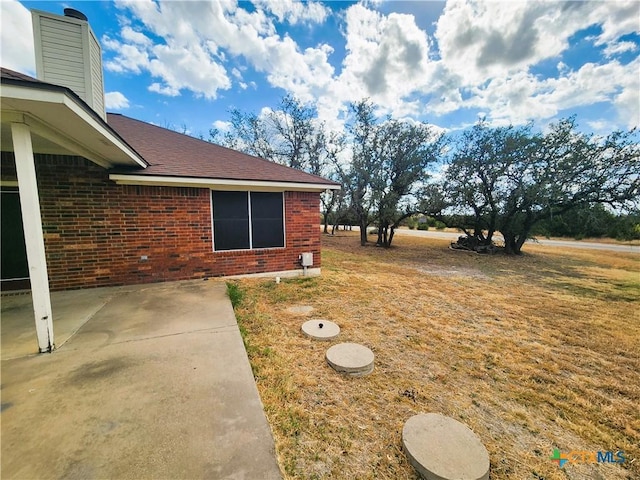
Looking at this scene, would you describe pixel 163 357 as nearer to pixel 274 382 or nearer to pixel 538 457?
pixel 274 382

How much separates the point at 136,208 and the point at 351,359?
541 cm

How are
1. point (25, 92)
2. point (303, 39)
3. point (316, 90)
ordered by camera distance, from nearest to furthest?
1. point (25, 92)
2. point (303, 39)
3. point (316, 90)

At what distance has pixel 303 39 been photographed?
395 inches

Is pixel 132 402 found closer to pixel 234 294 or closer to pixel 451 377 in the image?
pixel 234 294

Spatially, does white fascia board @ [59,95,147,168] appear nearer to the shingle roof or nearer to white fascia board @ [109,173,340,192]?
white fascia board @ [109,173,340,192]

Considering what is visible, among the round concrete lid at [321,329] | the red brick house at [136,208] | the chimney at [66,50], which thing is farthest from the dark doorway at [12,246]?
the round concrete lid at [321,329]

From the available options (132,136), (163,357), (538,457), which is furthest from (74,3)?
(538,457)

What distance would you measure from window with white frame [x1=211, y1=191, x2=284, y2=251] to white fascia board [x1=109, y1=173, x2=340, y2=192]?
0.65 feet

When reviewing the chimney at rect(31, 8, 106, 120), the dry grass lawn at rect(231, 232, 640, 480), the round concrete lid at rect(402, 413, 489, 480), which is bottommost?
the dry grass lawn at rect(231, 232, 640, 480)

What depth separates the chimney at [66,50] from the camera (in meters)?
4.29

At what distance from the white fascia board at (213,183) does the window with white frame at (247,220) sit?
0.20 meters

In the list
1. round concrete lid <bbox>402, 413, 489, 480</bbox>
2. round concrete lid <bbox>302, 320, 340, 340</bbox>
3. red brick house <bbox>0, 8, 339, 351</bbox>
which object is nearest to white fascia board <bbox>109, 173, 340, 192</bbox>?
red brick house <bbox>0, 8, 339, 351</bbox>

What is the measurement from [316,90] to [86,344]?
1666 cm

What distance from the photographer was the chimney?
429 centimetres
